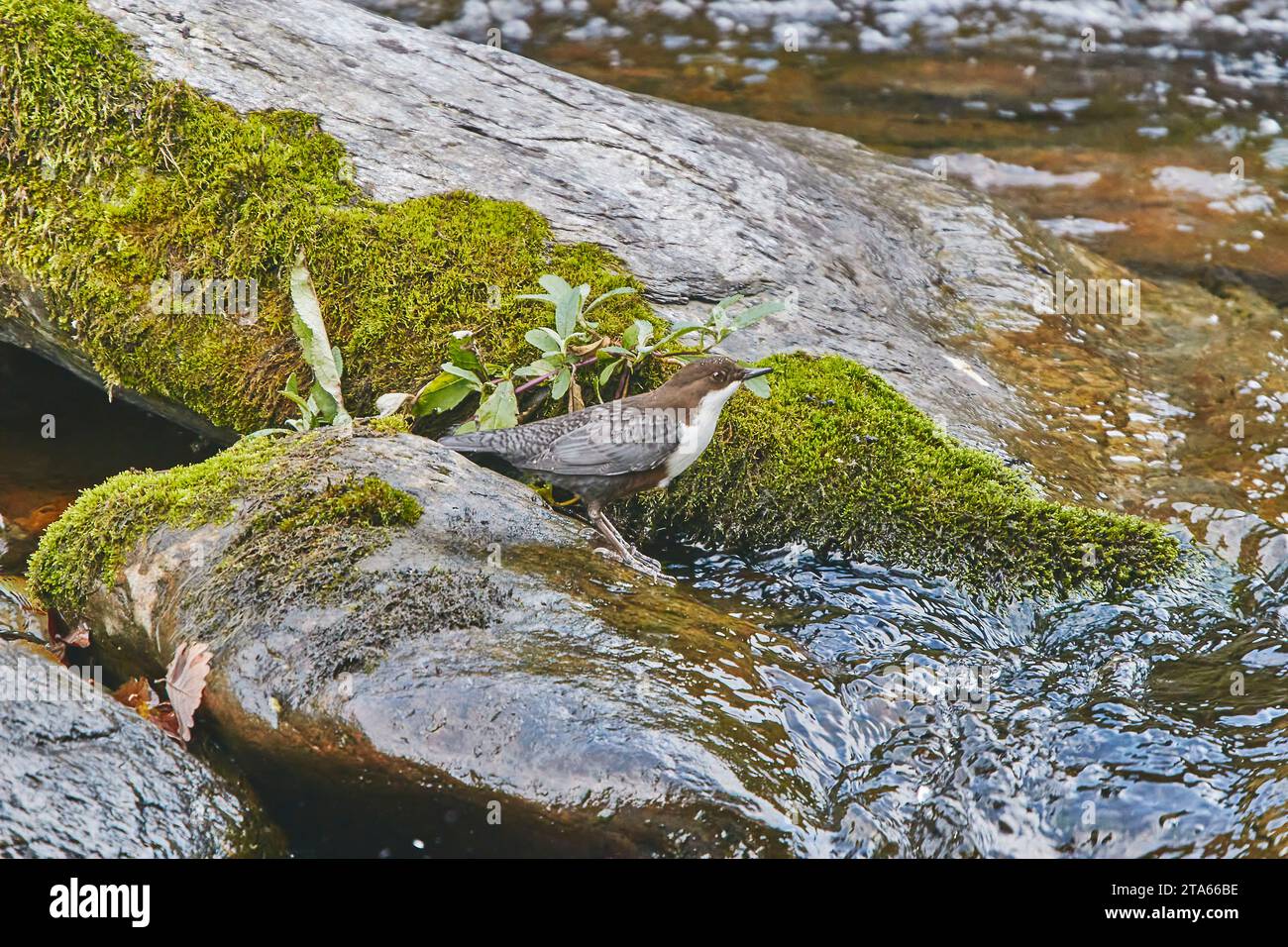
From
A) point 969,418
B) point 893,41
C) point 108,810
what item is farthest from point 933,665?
point 893,41

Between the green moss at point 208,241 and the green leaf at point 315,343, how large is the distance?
0.12m

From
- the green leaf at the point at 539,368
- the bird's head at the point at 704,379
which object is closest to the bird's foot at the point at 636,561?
the bird's head at the point at 704,379

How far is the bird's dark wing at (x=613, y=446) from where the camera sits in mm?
5086

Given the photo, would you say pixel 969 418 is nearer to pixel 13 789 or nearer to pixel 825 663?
pixel 825 663

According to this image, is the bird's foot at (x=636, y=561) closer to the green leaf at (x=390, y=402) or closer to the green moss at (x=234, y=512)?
the green moss at (x=234, y=512)

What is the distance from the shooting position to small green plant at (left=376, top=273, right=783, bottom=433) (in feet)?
17.7

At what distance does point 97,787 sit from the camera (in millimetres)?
3812

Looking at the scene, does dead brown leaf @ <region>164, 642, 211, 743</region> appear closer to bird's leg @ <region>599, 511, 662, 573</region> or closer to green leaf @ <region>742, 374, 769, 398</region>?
bird's leg @ <region>599, 511, 662, 573</region>

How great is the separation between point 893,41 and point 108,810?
11.0m

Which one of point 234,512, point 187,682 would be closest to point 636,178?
point 234,512

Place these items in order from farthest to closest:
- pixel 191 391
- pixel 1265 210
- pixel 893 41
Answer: pixel 893 41
pixel 1265 210
pixel 191 391

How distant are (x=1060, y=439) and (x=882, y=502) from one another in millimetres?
1347
